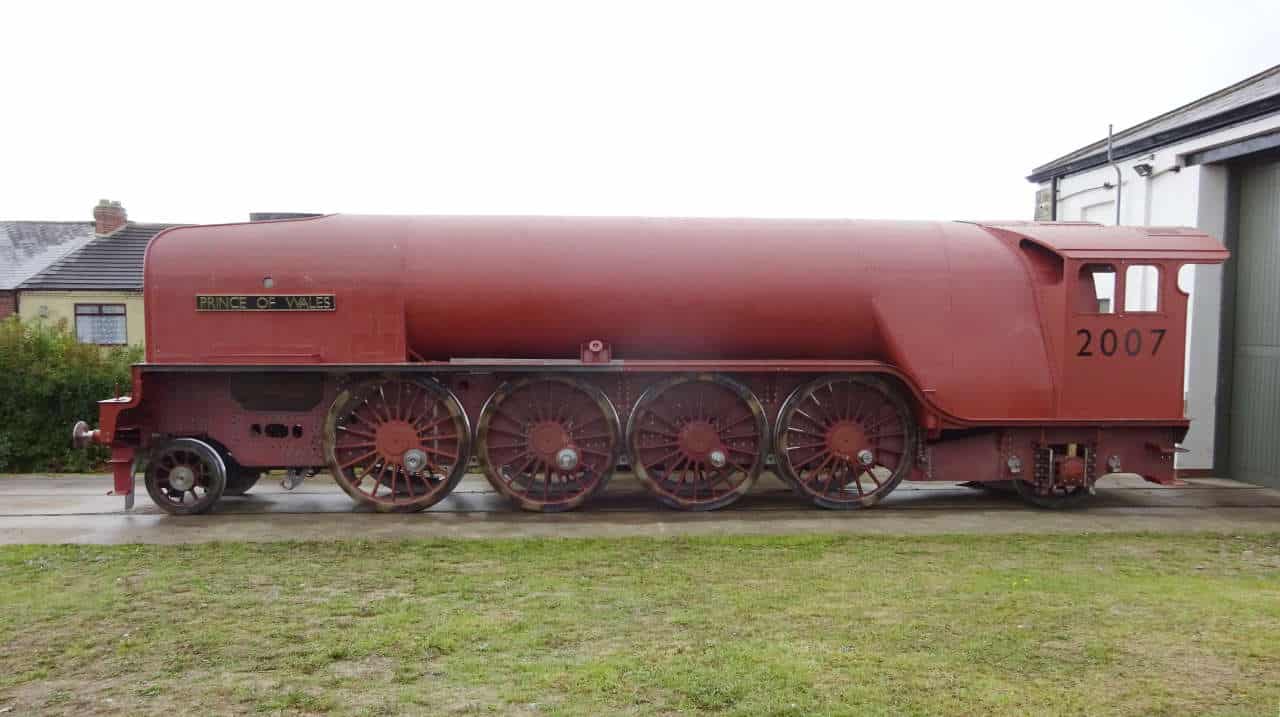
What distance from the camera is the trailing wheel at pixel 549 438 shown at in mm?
10906

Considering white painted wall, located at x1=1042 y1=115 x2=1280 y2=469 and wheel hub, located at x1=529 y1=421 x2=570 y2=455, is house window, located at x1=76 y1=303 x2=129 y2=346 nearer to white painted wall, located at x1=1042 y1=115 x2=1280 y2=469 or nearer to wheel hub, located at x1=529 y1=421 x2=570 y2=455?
wheel hub, located at x1=529 y1=421 x2=570 y2=455

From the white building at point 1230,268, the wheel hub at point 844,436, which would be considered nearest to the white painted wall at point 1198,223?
the white building at point 1230,268

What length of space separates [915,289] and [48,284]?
77.2ft

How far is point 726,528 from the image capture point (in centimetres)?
1000

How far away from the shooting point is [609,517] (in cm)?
1075

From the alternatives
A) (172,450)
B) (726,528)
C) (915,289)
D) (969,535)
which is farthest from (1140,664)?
(172,450)

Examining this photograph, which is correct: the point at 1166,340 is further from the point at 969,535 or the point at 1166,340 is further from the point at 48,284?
the point at 48,284

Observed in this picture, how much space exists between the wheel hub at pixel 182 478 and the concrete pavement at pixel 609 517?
1.28 ft

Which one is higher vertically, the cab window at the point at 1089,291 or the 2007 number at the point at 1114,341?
the cab window at the point at 1089,291

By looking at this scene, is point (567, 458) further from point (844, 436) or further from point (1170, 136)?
point (1170, 136)

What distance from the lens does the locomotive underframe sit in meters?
10.8

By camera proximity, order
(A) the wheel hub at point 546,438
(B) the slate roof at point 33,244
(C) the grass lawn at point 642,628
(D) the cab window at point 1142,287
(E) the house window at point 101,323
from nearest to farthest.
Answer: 1. (C) the grass lawn at point 642,628
2. (A) the wheel hub at point 546,438
3. (D) the cab window at point 1142,287
4. (E) the house window at point 101,323
5. (B) the slate roof at point 33,244

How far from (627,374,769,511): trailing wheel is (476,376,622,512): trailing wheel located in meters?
0.40

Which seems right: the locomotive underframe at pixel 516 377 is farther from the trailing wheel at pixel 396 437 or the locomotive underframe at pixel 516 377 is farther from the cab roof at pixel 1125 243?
the cab roof at pixel 1125 243
